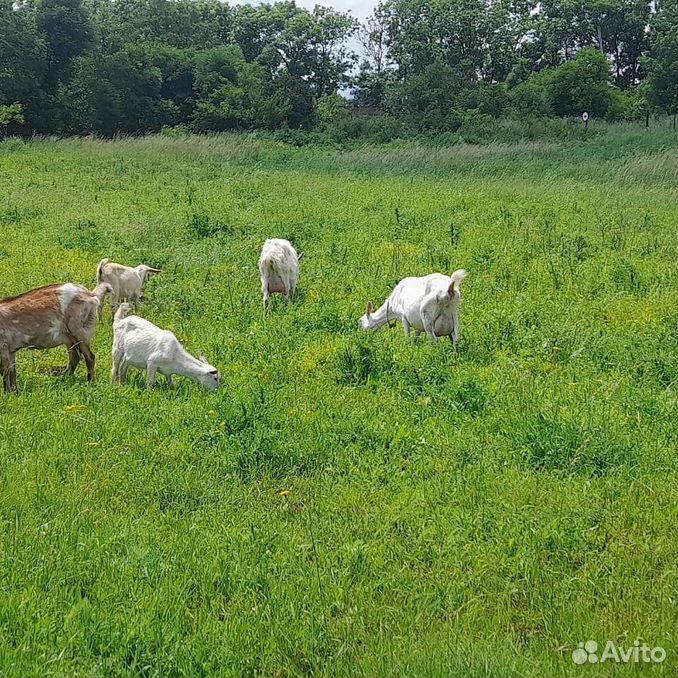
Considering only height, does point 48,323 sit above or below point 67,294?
below

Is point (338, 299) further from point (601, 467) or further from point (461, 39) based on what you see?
point (461, 39)

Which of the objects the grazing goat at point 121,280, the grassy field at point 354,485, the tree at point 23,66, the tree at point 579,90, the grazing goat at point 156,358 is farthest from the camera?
the tree at point 579,90

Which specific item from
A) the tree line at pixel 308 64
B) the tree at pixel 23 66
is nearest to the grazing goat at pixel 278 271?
the tree line at pixel 308 64

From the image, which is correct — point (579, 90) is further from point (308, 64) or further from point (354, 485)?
point (354, 485)

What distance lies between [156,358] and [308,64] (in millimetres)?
52228

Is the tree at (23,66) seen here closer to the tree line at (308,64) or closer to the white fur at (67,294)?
the tree line at (308,64)

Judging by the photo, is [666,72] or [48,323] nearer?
[48,323]

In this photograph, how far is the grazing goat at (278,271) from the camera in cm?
1091

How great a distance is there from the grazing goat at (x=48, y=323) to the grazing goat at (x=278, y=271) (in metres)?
2.99

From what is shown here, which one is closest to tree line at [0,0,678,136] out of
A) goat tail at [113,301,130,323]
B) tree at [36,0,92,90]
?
tree at [36,0,92,90]

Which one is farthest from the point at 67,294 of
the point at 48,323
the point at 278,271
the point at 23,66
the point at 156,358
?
the point at 23,66

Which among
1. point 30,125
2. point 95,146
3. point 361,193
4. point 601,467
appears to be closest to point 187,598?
point 601,467

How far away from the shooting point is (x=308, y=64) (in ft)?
183

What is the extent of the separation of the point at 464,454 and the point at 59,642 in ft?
10.5
